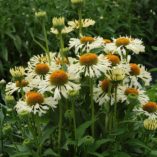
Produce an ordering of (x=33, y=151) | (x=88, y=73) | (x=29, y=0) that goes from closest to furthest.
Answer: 1. (x=88, y=73)
2. (x=33, y=151)
3. (x=29, y=0)

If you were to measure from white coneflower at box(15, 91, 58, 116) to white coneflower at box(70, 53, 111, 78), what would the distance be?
0.14m

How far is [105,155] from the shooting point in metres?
1.98

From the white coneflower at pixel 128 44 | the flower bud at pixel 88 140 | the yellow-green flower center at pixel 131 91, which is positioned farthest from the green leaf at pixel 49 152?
the white coneflower at pixel 128 44

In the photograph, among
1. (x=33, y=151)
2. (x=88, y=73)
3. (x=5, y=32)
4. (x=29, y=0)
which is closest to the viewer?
(x=88, y=73)

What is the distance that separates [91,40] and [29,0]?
104 inches

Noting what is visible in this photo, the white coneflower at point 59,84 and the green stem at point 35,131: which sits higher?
the white coneflower at point 59,84

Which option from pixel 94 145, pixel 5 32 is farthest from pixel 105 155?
pixel 5 32

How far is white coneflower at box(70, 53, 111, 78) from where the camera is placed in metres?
1.88

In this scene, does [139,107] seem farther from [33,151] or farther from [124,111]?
[33,151]

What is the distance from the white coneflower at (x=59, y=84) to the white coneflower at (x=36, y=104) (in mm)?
40

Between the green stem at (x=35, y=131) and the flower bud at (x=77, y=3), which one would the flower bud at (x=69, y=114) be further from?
the flower bud at (x=77, y=3)

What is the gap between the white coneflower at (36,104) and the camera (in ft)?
6.29

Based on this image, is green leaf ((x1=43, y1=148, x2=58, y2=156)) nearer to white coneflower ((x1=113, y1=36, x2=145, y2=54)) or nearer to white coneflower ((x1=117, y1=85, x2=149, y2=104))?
white coneflower ((x1=117, y1=85, x2=149, y2=104))

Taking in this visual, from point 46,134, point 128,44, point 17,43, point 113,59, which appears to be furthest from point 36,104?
point 17,43
